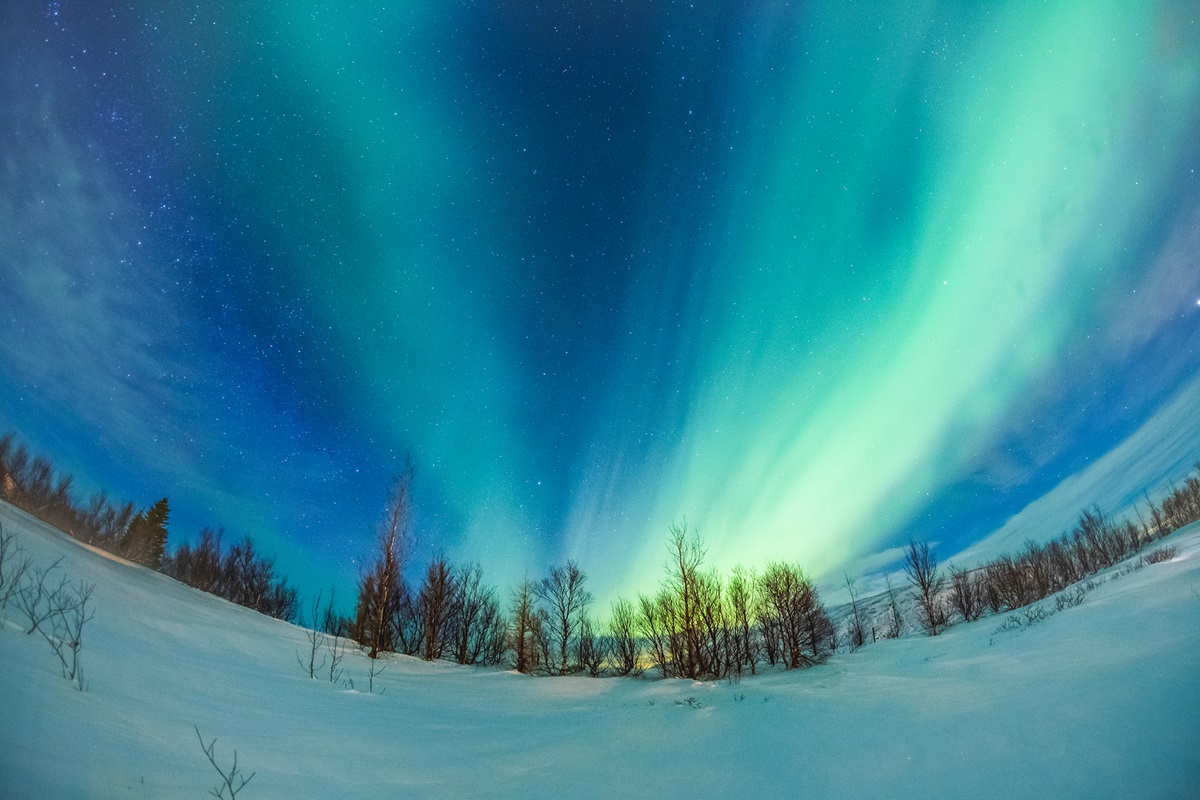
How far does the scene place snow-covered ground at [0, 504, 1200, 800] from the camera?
462cm

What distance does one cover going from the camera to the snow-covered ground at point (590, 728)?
4.62 meters

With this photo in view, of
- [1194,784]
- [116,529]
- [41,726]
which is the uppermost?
[116,529]

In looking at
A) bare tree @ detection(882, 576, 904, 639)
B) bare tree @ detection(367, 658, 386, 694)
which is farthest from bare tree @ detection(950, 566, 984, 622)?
bare tree @ detection(367, 658, 386, 694)

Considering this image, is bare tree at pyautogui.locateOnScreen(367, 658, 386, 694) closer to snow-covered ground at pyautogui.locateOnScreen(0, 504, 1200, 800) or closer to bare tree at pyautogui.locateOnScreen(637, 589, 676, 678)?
snow-covered ground at pyautogui.locateOnScreen(0, 504, 1200, 800)

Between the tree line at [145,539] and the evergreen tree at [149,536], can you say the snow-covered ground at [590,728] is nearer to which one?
the tree line at [145,539]

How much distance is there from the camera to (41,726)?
3998mm

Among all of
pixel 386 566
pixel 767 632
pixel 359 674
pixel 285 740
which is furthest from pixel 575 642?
pixel 285 740

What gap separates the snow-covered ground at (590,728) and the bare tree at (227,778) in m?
0.14

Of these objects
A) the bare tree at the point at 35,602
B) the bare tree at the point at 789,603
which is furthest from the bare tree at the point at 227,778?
the bare tree at the point at 789,603

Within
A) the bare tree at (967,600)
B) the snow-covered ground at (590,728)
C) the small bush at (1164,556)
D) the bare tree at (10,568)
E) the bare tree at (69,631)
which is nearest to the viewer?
the snow-covered ground at (590,728)

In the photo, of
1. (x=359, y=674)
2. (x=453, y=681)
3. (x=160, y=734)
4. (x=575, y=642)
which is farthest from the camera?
(x=575, y=642)

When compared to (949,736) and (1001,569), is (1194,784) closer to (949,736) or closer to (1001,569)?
(949,736)

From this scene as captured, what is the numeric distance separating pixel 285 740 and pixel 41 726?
3.22 m

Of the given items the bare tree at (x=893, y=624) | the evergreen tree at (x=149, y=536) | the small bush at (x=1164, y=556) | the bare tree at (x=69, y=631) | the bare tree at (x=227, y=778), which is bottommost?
the bare tree at (x=893, y=624)
